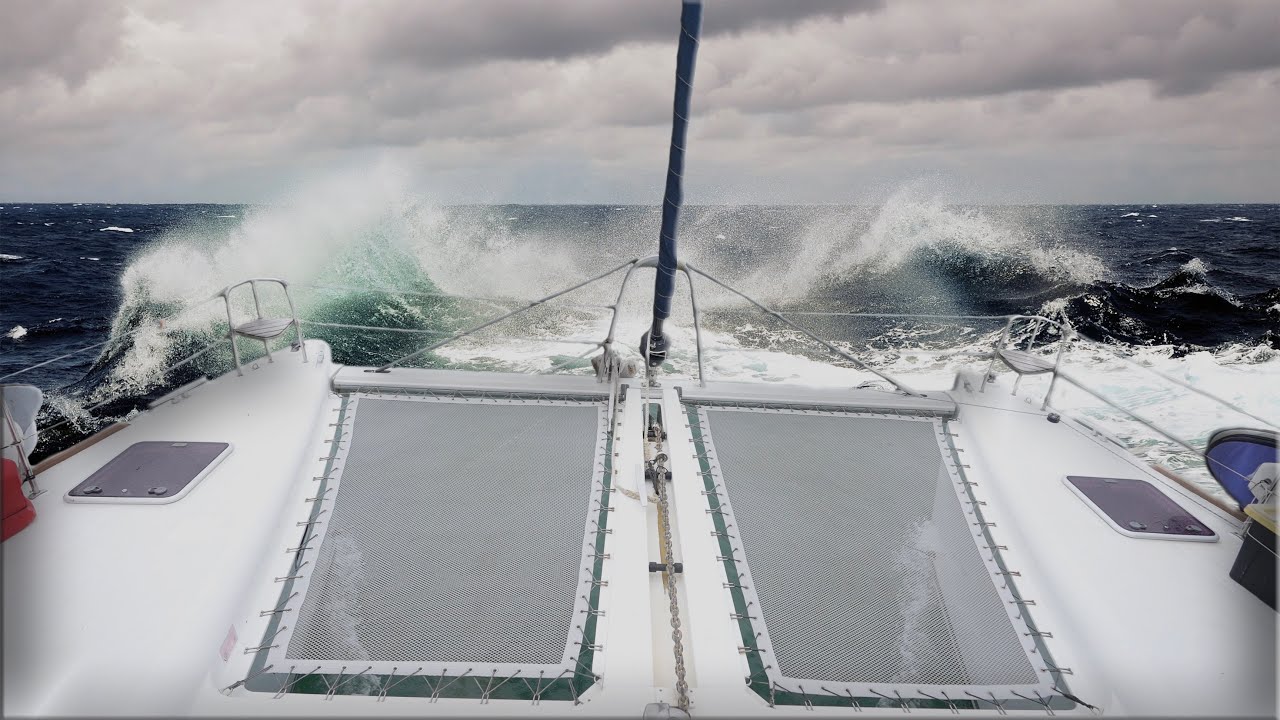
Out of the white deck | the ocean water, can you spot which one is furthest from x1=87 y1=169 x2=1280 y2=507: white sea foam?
the white deck

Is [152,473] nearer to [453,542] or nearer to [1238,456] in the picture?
[453,542]

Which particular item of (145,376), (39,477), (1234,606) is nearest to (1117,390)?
(1234,606)

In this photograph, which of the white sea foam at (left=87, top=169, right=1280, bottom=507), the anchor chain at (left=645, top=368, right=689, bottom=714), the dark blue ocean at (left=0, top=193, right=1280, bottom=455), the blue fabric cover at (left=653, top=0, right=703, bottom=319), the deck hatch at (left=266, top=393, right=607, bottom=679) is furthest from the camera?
the dark blue ocean at (left=0, top=193, right=1280, bottom=455)

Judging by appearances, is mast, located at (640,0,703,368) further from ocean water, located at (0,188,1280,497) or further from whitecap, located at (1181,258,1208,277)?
whitecap, located at (1181,258,1208,277)

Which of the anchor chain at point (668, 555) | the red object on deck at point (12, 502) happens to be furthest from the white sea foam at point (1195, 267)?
the red object on deck at point (12, 502)

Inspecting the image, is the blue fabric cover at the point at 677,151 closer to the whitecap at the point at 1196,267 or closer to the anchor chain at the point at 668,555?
the anchor chain at the point at 668,555

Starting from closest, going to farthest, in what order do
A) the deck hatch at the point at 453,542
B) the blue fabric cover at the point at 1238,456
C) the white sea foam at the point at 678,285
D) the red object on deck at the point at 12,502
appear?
the deck hatch at the point at 453,542
the red object on deck at the point at 12,502
the blue fabric cover at the point at 1238,456
the white sea foam at the point at 678,285
